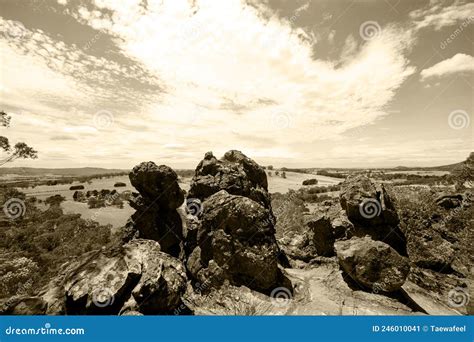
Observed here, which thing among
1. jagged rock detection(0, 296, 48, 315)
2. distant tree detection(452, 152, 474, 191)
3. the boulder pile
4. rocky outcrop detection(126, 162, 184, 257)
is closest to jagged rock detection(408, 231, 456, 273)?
the boulder pile

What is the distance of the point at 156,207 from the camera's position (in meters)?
10.6

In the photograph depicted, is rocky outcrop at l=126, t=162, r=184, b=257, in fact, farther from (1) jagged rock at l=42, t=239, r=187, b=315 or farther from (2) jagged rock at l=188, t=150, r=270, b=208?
(1) jagged rock at l=42, t=239, r=187, b=315

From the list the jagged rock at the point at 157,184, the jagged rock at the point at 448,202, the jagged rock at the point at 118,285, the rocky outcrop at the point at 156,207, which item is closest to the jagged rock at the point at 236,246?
the jagged rock at the point at 118,285

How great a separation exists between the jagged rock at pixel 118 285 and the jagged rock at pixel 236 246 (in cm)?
183

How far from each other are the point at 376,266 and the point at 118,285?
7319mm

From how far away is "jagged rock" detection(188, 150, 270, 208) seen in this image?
11.0m

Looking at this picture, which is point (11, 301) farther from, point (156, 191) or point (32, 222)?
point (32, 222)

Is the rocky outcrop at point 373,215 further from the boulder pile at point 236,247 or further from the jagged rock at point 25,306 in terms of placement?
the jagged rock at point 25,306

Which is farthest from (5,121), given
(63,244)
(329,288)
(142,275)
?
(329,288)

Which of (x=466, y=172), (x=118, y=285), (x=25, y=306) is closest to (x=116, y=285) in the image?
(x=118, y=285)

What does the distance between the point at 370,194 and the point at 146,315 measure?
8.40 meters

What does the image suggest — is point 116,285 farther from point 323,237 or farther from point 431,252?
point 431,252

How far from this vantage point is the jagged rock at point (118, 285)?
5074 mm

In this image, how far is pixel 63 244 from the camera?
50.0 feet
